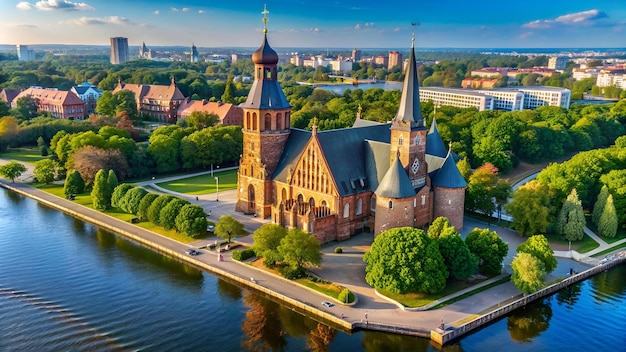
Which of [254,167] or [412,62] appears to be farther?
[254,167]

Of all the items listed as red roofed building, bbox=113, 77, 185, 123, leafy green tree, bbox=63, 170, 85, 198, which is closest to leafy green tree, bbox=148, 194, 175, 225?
leafy green tree, bbox=63, 170, 85, 198

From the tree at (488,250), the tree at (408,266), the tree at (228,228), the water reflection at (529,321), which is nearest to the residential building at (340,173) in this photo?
the tree at (228,228)

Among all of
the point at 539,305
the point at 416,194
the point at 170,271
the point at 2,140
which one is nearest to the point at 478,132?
the point at 416,194

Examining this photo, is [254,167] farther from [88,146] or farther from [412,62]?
[88,146]

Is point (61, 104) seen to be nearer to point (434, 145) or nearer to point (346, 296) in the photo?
point (434, 145)

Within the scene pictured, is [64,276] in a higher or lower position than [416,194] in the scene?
lower

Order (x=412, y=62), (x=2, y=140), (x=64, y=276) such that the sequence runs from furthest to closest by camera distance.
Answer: (x=2, y=140)
(x=412, y=62)
(x=64, y=276)

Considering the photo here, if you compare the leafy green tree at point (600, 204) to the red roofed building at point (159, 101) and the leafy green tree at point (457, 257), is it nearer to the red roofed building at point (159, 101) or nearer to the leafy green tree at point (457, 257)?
the leafy green tree at point (457, 257)

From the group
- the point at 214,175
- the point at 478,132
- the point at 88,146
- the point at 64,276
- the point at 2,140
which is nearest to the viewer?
the point at 64,276
